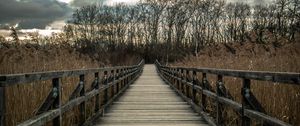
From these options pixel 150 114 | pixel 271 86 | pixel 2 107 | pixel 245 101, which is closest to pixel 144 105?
pixel 150 114

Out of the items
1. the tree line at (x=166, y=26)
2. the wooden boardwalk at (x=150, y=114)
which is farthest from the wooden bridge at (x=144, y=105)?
the tree line at (x=166, y=26)

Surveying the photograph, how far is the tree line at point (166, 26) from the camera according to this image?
72625mm

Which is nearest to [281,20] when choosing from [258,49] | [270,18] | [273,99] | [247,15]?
[270,18]

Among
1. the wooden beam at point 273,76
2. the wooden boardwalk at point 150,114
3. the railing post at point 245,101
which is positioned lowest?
the wooden boardwalk at point 150,114

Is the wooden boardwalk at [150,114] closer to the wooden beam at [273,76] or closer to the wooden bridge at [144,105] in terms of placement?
the wooden bridge at [144,105]

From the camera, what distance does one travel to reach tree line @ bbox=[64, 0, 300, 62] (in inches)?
2859

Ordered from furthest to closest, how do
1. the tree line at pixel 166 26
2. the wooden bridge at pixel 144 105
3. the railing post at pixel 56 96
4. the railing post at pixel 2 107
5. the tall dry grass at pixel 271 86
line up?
the tree line at pixel 166 26 < the tall dry grass at pixel 271 86 < the railing post at pixel 56 96 < the wooden bridge at pixel 144 105 < the railing post at pixel 2 107

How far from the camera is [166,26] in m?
83.2

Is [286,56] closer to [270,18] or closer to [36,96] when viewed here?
[36,96]

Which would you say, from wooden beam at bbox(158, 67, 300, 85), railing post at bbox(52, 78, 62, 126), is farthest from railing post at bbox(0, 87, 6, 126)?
wooden beam at bbox(158, 67, 300, 85)

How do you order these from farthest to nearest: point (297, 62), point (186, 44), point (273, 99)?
point (186, 44), point (297, 62), point (273, 99)

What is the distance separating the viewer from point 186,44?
85.1 meters

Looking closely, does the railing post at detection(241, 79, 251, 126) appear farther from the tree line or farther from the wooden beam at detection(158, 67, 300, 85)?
the tree line

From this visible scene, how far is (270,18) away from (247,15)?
22.9 ft
